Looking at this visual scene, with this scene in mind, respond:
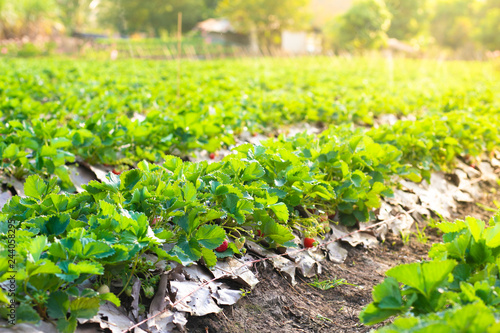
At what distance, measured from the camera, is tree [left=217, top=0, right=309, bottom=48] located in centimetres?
3591

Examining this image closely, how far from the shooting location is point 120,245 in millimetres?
1724

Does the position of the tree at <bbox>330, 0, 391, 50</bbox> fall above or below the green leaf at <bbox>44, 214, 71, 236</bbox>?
above

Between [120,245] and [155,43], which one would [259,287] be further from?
[155,43]

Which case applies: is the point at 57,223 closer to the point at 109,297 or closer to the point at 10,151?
the point at 109,297

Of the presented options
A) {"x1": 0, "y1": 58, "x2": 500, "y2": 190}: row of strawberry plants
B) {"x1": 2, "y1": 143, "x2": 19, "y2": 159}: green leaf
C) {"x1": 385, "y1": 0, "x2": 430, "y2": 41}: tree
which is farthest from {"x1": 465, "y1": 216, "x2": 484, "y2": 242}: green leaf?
{"x1": 385, "y1": 0, "x2": 430, "y2": 41}: tree

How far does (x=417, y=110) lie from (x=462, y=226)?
6532 mm

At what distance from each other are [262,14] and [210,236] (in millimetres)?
36340

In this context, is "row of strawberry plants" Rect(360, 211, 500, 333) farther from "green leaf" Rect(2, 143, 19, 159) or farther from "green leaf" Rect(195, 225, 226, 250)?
"green leaf" Rect(2, 143, 19, 159)

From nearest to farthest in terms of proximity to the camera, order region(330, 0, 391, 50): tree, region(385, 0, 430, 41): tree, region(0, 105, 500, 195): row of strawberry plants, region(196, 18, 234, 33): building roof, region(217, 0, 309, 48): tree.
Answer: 1. region(0, 105, 500, 195): row of strawberry plants
2. region(330, 0, 391, 50): tree
3. region(217, 0, 309, 48): tree
4. region(196, 18, 234, 33): building roof
5. region(385, 0, 430, 41): tree

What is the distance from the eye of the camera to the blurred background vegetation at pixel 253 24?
94.8 feet

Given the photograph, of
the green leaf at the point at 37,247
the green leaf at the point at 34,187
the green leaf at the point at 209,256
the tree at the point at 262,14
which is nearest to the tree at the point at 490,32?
the tree at the point at 262,14

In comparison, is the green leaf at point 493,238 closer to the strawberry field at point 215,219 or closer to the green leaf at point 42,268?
the strawberry field at point 215,219

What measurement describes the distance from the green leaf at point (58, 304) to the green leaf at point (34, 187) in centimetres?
66

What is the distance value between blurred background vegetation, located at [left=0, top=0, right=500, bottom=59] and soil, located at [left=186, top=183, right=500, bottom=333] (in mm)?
21889
